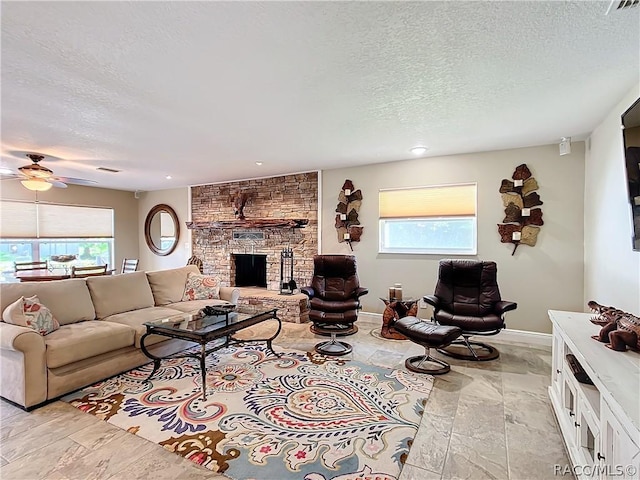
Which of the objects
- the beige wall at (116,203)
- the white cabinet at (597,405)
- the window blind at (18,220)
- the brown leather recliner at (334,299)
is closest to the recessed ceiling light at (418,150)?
the brown leather recliner at (334,299)

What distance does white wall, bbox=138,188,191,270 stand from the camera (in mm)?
7004

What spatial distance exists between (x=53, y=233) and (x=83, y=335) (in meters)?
4.69

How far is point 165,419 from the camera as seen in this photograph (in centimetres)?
234

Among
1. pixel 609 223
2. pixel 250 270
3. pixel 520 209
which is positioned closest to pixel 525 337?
pixel 520 209

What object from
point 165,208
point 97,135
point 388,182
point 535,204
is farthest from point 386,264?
point 165,208

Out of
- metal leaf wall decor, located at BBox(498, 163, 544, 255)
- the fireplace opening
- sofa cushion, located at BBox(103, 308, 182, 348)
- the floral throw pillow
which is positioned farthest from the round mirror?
metal leaf wall decor, located at BBox(498, 163, 544, 255)

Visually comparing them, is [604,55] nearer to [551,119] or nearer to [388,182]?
[551,119]

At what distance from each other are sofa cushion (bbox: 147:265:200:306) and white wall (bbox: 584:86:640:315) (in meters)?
4.64

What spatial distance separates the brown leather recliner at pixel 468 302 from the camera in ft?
11.3

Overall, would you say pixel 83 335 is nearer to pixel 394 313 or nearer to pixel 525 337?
pixel 394 313

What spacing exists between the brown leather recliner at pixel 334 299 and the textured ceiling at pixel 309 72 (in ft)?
5.36

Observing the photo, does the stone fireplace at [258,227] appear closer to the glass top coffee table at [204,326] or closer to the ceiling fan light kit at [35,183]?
the glass top coffee table at [204,326]

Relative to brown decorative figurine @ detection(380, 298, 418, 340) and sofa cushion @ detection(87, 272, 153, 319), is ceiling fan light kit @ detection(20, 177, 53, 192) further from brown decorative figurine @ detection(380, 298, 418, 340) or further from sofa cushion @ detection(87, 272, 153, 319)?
brown decorative figurine @ detection(380, 298, 418, 340)

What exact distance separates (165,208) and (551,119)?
7012 mm
